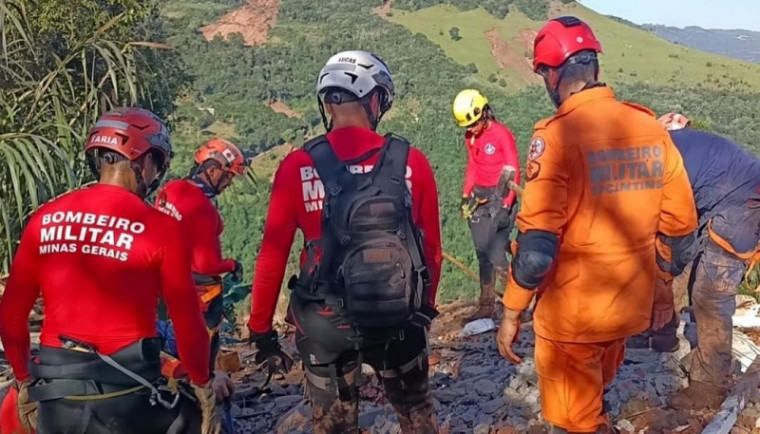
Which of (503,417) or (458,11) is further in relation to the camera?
(458,11)

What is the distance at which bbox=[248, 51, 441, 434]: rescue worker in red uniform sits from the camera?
3352 mm

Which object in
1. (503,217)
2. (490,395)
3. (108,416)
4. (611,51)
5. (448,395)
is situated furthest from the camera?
(611,51)

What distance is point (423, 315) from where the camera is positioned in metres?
3.51

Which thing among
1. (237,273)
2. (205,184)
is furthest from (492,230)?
(205,184)

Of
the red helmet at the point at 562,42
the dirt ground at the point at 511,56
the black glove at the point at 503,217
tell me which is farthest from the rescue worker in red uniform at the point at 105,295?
the dirt ground at the point at 511,56

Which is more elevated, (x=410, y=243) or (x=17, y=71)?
(x=17, y=71)

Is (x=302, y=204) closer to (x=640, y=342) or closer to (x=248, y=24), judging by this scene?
(x=640, y=342)

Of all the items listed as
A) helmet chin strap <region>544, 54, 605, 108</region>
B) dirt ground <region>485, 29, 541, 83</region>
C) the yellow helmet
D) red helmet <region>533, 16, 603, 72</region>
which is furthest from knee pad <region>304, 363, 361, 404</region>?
dirt ground <region>485, 29, 541, 83</region>

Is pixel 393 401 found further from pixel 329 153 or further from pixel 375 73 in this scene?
pixel 375 73

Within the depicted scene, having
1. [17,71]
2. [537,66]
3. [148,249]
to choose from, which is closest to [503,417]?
[537,66]

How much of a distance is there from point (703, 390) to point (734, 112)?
58.0 metres

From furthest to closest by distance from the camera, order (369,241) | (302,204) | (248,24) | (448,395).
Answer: (248,24) < (448,395) < (302,204) < (369,241)

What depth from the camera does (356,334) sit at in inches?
133

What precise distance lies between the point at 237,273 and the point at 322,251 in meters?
2.75
